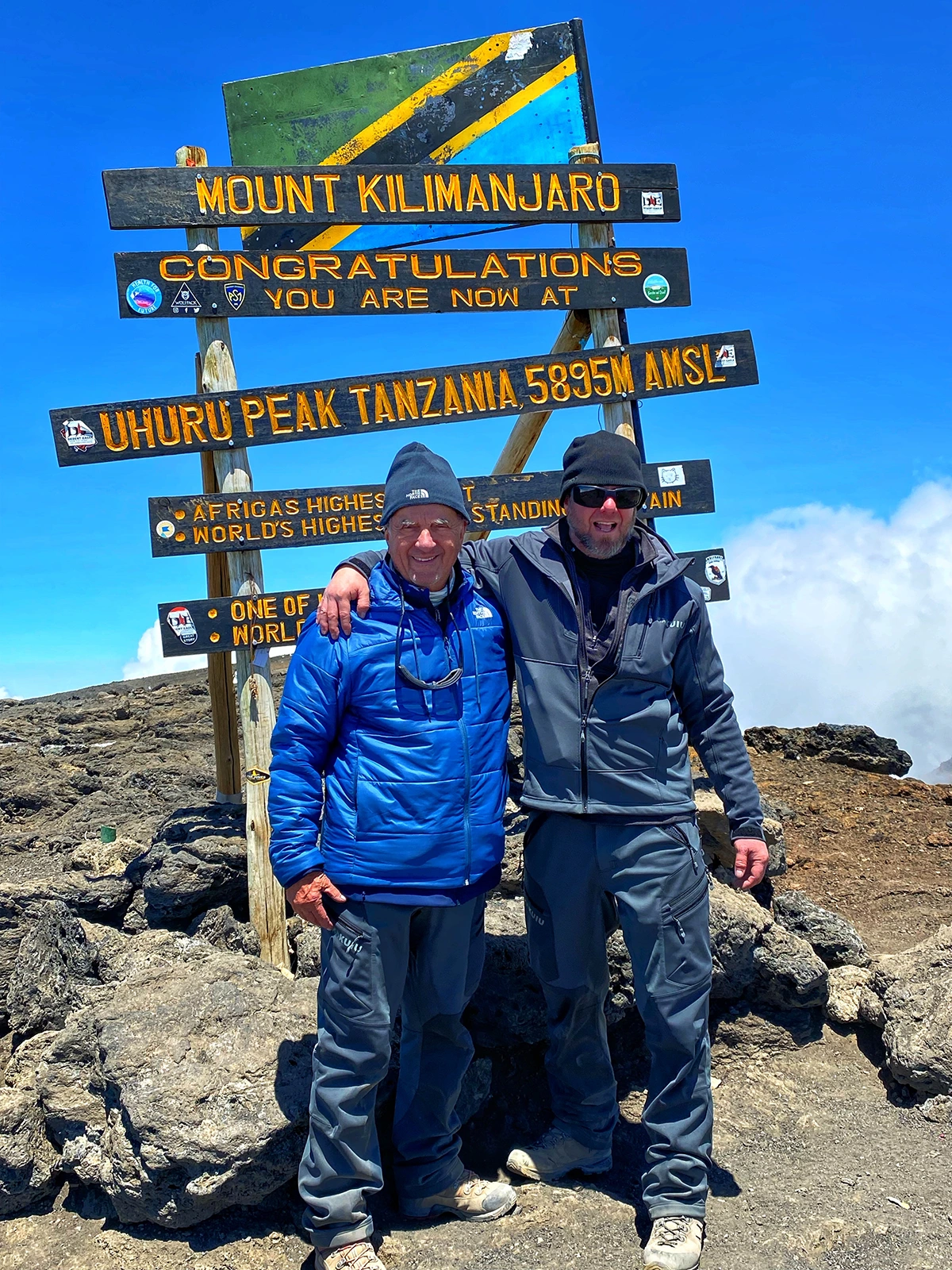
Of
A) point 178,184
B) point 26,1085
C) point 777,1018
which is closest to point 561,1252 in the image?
point 777,1018

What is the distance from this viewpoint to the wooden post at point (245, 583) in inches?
222

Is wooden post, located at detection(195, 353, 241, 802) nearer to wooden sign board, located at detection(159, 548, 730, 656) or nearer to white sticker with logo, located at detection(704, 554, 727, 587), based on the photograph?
wooden sign board, located at detection(159, 548, 730, 656)

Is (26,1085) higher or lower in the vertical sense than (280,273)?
lower

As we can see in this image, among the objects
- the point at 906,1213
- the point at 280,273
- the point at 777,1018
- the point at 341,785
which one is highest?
the point at 280,273

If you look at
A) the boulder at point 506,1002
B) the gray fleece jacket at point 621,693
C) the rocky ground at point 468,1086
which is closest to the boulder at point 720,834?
the rocky ground at point 468,1086

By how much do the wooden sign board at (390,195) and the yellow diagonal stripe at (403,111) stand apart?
0.46m

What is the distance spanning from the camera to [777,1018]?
17.6 ft

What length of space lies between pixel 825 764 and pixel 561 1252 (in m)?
6.63

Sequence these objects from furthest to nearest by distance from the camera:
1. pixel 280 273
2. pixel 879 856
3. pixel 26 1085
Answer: pixel 879 856 < pixel 280 273 < pixel 26 1085

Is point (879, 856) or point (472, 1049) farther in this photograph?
point (879, 856)

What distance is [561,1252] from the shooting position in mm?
3834

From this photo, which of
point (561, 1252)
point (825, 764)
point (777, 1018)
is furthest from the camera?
point (825, 764)

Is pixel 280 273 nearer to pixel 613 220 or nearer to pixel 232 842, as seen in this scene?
pixel 613 220

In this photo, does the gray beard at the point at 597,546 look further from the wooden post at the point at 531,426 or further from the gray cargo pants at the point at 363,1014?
the wooden post at the point at 531,426
